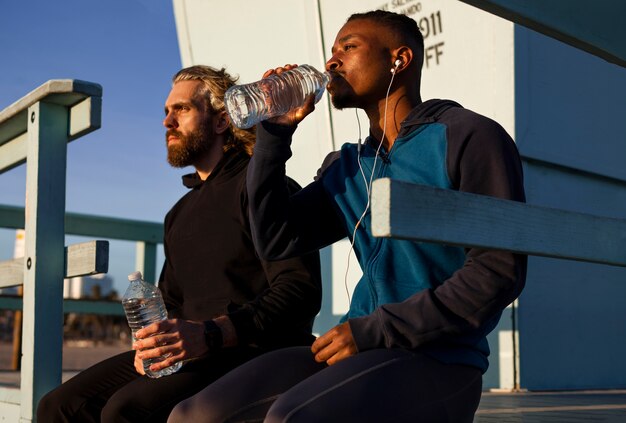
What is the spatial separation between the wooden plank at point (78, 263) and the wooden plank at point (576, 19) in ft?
4.48

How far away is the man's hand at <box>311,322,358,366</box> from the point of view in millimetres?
1528

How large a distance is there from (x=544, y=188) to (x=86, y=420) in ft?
8.94

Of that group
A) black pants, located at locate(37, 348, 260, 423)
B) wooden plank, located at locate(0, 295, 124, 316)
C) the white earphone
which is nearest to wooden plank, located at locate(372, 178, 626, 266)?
the white earphone

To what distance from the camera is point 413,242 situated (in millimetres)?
1615

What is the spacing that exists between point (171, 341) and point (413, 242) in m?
0.67

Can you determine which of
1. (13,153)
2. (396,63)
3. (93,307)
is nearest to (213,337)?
(396,63)

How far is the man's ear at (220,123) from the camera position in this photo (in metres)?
2.53

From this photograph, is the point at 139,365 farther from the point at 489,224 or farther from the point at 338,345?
the point at 489,224

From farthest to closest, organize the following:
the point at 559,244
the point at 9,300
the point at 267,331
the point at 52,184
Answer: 1. the point at 9,300
2. the point at 52,184
3. the point at 267,331
4. the point at 559,244

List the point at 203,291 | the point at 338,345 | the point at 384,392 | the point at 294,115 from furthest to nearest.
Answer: the point at 203,291 → the point at 294,115 → the point at 338,345 → the point at 384,392

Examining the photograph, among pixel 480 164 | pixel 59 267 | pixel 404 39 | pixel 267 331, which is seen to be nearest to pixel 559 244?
pixel 480 164

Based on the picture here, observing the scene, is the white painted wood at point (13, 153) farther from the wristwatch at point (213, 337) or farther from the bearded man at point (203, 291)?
the wristwatch at point (213, 337)

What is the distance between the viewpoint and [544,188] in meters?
4.14

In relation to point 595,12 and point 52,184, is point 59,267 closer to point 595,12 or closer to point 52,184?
point 52,184
